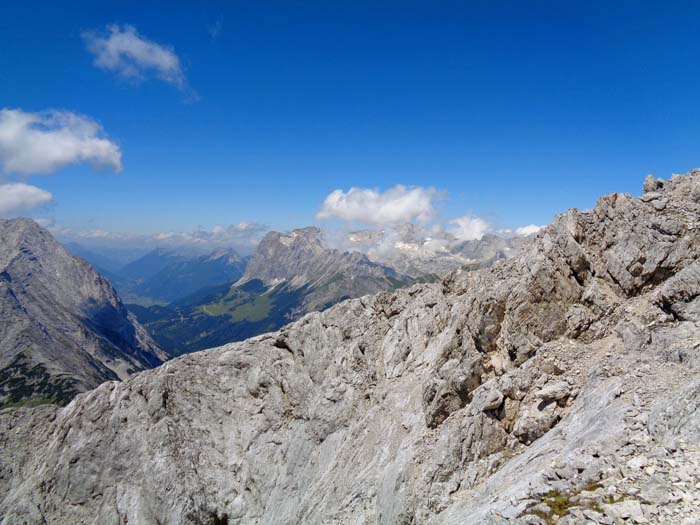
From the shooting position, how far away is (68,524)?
65.4 m

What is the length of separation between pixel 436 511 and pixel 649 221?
108 feet

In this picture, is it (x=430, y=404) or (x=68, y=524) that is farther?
(x=68, y=524)

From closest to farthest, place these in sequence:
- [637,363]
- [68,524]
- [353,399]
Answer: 1. [637,363]
2. [353,399]
3. [68,524]

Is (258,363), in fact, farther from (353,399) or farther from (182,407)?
(353,399)

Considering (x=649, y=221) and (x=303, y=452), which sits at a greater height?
(x=649, y=221)

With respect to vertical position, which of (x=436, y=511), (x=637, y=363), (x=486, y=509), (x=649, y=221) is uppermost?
(x=649, y=221)

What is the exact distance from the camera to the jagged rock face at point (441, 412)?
2209 cm

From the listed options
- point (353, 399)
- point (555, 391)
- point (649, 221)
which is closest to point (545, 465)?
point (555, 391)

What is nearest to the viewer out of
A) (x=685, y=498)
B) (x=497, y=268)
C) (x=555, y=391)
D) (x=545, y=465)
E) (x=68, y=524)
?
(x=685, y=498)

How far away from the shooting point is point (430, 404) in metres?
41.5

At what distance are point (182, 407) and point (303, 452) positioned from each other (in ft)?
85.6

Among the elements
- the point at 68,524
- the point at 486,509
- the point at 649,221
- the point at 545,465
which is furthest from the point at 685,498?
the point at 68,524

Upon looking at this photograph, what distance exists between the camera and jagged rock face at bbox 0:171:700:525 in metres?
22.1

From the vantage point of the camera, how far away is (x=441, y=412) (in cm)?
4000
